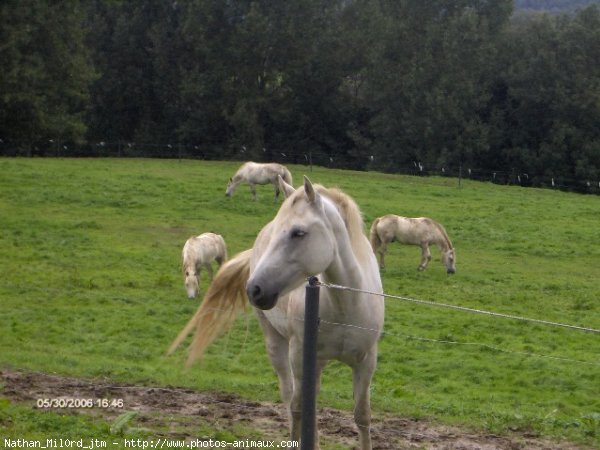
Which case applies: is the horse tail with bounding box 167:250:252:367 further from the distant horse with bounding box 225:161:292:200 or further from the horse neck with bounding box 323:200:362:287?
the distant horse with bounding box 225:161:292:200

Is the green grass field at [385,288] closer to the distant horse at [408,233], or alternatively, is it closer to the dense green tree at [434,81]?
the distant horse at [408,233]

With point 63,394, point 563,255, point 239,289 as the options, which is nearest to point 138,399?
point 63,394

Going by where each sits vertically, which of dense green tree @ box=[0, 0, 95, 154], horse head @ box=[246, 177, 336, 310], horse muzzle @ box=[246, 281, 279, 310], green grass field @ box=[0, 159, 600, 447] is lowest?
green grass field @ box=[0, 159, 600, 447]

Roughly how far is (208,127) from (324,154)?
666 centimetres

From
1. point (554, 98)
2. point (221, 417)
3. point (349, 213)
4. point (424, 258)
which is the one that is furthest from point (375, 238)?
point (554, 98)

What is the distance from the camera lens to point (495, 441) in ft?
24.0

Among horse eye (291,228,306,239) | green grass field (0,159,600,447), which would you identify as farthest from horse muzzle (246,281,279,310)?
green grass field (0,159,600,447)

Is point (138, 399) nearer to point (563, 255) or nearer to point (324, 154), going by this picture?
point (563, 255)

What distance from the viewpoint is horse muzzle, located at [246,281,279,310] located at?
4621 millimetres

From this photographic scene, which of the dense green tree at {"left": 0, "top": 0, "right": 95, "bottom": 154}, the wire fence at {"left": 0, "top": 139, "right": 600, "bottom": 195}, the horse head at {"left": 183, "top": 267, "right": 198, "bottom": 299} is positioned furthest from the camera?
the wire fence at {"left": 0, "top": 139, "right": 600, "bottom": 195}

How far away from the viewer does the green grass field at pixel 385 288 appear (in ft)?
31.7

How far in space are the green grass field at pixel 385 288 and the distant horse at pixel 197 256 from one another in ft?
1.25

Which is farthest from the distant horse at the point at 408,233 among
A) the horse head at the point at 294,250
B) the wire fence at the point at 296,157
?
the wire fence at the point at 296,157

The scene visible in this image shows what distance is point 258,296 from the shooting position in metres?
4.63
